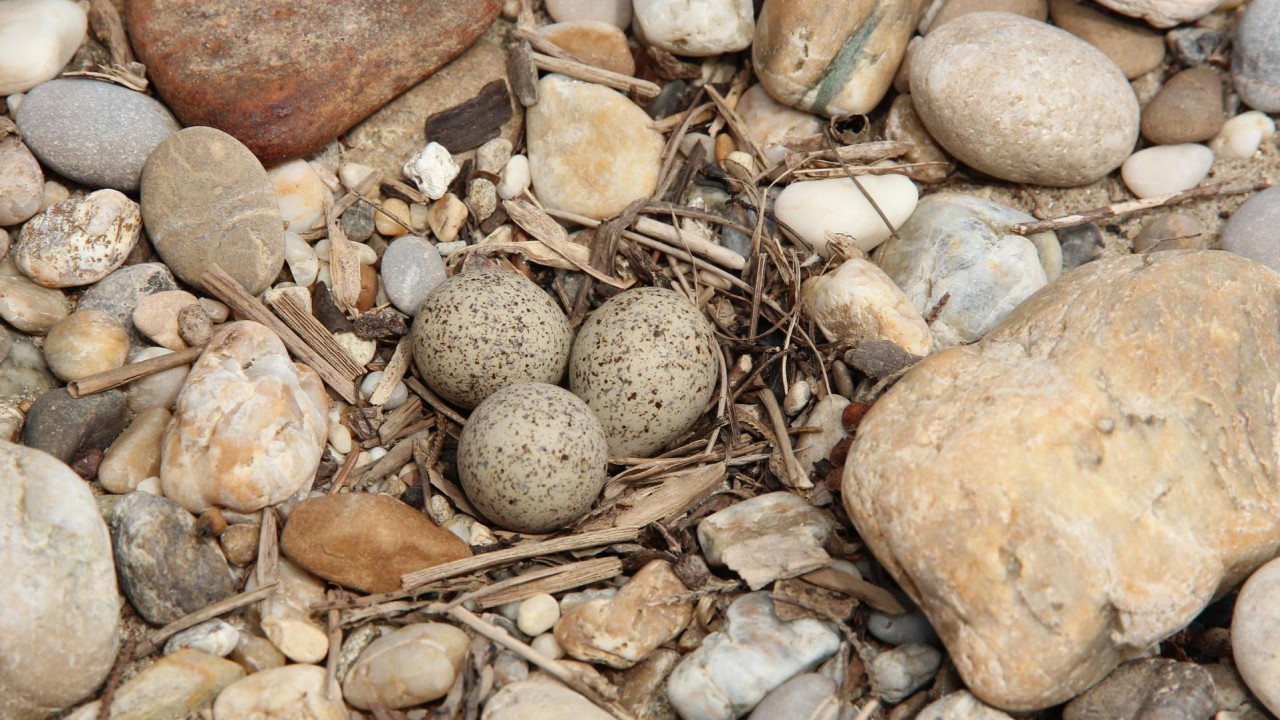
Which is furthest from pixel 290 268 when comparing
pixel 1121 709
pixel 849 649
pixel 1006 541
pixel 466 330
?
pixel 1121 709

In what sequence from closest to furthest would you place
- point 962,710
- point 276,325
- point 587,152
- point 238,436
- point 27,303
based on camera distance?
point 962,710 → point 238,436 → point 27,303 → point 276,325 → point 587,152

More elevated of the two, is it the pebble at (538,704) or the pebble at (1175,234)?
the pebble at (1175,234)

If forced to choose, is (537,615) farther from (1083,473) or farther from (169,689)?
(1083,473)

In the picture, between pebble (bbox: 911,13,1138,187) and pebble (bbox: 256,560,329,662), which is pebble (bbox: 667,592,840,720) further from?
pebble (bbox: 911,13,1138,187)

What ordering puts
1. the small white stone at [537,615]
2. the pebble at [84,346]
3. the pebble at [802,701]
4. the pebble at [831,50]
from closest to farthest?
the pebble at [802,701]
the small white stone at [537,615]
the pebble at [84,346]
the pebble at [831,50]

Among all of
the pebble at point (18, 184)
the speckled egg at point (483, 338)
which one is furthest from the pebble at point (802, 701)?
the pebble at point (18, 184)

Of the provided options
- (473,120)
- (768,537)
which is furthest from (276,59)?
(768,537)

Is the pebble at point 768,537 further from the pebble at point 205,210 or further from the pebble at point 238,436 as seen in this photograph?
the pebble at point 205,210
